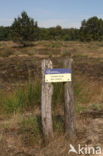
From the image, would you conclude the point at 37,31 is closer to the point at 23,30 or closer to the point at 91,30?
the point at 23,30

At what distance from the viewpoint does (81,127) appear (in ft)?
12.0

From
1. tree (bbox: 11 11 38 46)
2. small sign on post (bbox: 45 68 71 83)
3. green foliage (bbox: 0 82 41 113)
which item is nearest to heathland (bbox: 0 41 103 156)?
green foliage (bbox: 0 82 41 113)

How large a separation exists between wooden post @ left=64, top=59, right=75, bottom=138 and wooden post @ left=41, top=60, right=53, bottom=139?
23 cm

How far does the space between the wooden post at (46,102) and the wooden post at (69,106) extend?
0.23 metres

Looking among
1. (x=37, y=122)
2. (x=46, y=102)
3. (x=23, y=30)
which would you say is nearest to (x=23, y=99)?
(x=37, y=122)

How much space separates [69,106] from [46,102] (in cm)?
34

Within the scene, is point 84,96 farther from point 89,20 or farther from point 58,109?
point 89,20

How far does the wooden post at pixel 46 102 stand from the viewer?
9.73 feet

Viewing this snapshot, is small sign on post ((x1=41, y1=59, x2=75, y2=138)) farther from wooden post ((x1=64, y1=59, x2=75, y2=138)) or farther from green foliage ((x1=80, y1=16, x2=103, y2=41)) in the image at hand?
green foliage ((x1=80, y1=16, x2=103, y2=41))

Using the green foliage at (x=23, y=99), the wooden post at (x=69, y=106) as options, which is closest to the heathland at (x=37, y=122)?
the green foliage at (x=23, y=99)

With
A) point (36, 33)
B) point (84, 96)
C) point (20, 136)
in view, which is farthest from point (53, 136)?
point (36, 33)

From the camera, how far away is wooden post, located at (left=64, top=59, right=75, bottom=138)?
10.00 feet

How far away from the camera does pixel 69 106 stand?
3090 mm

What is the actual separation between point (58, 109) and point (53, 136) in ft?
4.16
